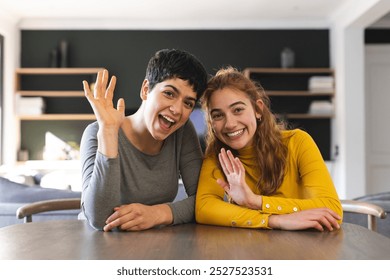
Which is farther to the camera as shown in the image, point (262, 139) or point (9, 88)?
point (9, 88)

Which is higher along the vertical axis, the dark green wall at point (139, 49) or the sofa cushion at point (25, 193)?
the dark green wall at point (139, 49)

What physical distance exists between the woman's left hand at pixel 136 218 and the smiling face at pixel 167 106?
0.29 m

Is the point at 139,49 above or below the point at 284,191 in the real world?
above

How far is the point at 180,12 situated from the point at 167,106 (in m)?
5.31

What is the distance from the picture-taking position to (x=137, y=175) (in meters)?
1.75

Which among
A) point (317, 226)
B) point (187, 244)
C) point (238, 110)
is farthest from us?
point (238, 110)

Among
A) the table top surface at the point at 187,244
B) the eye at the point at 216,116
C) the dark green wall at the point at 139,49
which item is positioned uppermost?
the dark green wall at the point at 139,49

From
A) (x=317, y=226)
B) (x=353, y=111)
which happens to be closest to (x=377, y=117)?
(x=353, y=111)

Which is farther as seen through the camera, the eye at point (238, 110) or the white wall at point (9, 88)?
the white wall at point (9, 88)

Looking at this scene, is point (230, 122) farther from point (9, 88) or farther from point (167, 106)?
point (9, 88)

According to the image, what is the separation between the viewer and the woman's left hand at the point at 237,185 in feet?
5.15

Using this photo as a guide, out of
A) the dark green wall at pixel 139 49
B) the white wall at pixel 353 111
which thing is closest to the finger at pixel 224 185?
the white wall at pixel 353 111

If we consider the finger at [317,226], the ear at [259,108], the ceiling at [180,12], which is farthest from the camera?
the ceiling at [180,12]

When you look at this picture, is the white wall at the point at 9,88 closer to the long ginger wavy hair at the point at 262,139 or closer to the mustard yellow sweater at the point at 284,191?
the long ginger wavy hair at the point at 262,139
